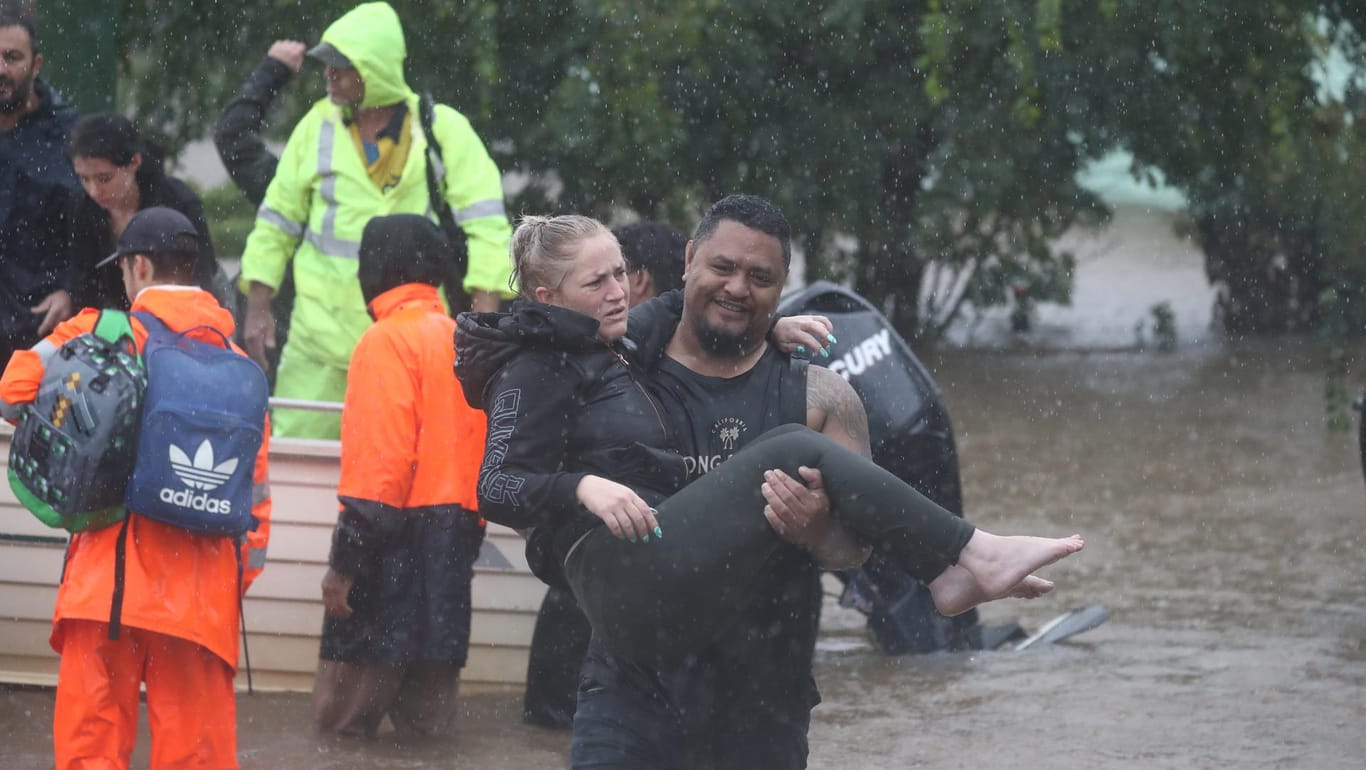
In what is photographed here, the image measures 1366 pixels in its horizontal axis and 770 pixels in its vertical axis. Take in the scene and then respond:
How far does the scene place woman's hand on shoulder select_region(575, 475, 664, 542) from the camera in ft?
11.3

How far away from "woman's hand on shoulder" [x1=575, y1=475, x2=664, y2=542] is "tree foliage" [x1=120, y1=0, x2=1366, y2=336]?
7677 mm

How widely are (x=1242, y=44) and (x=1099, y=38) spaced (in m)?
Result: 1.27

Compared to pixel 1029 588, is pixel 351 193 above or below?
above

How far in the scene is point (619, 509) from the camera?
3457mm

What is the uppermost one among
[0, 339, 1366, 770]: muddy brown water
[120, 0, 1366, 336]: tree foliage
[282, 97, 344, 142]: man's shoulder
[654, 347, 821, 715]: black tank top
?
[120, 0, 1366, 336]: tree foliage

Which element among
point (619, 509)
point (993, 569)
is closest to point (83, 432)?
point (619, 509)

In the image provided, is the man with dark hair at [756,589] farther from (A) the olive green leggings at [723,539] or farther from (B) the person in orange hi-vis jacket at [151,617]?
(B) the person in orange hi-vis jacket at [151,617]

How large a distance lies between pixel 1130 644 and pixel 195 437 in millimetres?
4373

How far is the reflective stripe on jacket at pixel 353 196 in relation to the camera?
7.11 m

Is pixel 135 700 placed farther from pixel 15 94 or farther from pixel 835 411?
pixel 15 94

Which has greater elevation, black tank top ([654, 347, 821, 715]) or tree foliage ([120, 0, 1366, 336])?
tree foliage ([120, 0, 1366, 336])

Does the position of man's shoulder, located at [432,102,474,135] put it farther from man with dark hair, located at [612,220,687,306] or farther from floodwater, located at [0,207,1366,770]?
floodwater, located at [0,207,1366,770]

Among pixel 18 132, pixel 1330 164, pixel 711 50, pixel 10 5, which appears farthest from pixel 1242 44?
pixel 18 132

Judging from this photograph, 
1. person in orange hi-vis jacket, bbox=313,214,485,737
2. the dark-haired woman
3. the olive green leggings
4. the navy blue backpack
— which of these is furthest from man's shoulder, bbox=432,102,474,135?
the olive green leggings
